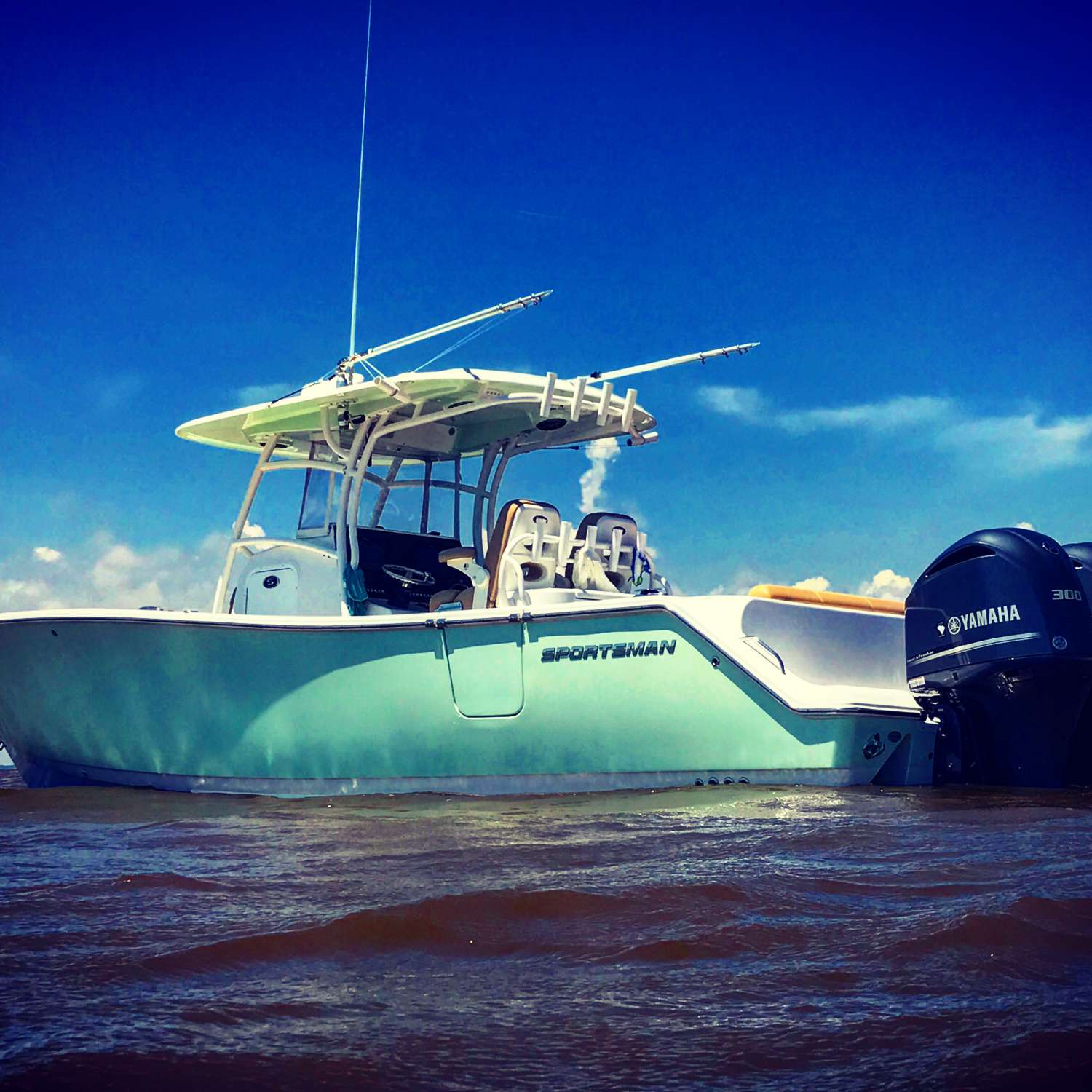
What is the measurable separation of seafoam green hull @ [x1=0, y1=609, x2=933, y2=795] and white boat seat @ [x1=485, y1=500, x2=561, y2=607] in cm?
83

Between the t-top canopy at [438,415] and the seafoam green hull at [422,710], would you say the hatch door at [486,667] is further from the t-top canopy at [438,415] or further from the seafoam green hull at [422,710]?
the t-top canopy at [438,415]

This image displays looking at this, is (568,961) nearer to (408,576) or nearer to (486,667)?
(486,667)

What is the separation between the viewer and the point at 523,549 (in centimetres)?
703

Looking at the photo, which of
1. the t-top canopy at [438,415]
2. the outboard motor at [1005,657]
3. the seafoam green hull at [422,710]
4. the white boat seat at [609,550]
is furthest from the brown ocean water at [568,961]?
the t-top canopy at [438,415]

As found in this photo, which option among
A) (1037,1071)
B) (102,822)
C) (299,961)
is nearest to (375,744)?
(102,822)

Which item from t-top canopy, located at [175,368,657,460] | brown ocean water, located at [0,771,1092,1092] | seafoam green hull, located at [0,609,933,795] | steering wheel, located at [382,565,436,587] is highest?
t-top canopy, located at [175,368,657,460]

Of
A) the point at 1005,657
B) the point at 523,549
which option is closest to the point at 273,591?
the point at 523,549

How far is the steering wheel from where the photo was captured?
316 inches

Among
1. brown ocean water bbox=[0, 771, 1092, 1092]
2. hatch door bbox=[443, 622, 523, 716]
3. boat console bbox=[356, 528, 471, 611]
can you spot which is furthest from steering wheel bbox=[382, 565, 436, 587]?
brown ocean water bbox=[0, 771, 1092, 1092]

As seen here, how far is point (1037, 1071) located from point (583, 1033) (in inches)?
26.7

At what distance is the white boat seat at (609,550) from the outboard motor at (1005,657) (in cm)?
221

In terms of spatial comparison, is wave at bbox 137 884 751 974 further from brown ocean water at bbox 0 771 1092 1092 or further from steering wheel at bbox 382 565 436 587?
steering wheel at bbox 382 565 436 587

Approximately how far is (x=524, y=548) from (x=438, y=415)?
3.90 feet

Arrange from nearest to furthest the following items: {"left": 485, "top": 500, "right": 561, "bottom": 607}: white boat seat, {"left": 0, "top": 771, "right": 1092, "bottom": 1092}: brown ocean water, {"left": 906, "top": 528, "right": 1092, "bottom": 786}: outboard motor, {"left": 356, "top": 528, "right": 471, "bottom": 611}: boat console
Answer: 1. {"left": 0, "top": 771, "right": 1092, "bottom": 1092}: brown ocean water
2. {"left": 906, "top": 528, "right": 1092, "bottom": 786}: outboard motor
3. {"left": 485, "top": 500, "right": 561, "bottom": 607}: white boat seat
4. {"left": 356, "top": 528, "right": 471, "bottom": 611}: boat console
